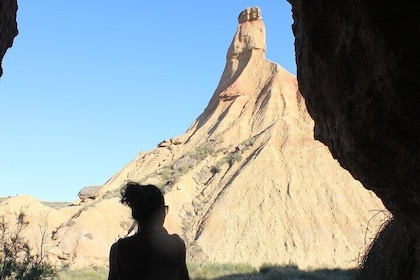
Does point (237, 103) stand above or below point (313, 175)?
above

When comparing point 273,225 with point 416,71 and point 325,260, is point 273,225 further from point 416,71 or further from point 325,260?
point 416,71

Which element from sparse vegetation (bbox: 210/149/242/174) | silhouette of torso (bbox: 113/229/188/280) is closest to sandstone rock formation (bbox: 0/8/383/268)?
sparse vegetation (bbox: 210/149/242/174)

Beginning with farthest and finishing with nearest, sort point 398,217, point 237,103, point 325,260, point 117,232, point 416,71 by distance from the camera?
point 237,103
point 117,232
point 325,260
point 398,217
point 416,71

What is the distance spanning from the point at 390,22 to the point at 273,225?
81.0 ft

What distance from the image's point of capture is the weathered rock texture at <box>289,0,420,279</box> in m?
2.85

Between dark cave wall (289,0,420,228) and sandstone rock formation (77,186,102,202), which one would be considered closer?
dark cave wall (289,0,420,228)

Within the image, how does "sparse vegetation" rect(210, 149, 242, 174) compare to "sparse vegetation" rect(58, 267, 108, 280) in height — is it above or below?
above

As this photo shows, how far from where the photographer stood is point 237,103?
130 ft

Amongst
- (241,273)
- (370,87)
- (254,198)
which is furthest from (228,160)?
(370,87)

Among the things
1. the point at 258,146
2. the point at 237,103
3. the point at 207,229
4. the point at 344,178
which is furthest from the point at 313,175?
the point at 237,103

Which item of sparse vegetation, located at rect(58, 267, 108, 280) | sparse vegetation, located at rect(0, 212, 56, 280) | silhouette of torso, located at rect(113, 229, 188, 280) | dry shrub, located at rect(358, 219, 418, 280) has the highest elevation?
silhouette of torso, located at rect(113, 229, 188, 280)

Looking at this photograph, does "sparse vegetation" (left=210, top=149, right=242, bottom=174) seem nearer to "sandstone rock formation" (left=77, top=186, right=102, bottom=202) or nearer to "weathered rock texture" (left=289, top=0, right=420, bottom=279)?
"sandstone rock formation" (left=77, top=186, right=102, bottom=202)

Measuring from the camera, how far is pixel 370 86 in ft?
10.4

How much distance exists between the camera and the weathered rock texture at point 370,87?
285 cm
